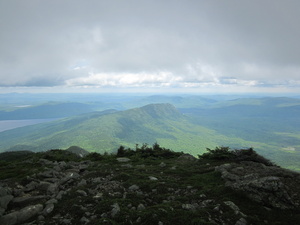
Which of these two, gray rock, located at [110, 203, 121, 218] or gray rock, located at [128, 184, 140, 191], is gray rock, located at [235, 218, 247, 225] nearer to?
gray rock, located at [110, 203, 121, 218]

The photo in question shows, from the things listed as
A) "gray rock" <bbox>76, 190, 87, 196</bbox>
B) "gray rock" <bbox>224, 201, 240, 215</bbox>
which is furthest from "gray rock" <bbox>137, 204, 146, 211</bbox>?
"gray rock" <bbox>224, 201, 240, 215</bbox>

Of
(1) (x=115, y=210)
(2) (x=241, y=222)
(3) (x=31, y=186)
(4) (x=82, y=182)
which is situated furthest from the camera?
(4) (x=82, y=182)

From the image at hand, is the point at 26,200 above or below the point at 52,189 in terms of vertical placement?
above

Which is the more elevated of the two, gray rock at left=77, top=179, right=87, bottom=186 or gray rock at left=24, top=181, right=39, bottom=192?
gray rock at left=24, top=181, right=39, bottom=192

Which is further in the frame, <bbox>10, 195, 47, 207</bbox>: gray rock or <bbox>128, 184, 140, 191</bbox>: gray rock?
<bbox>128, 184, 140, 191</bbox>: gray rock

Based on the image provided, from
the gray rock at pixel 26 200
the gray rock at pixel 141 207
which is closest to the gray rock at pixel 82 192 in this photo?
the gray rock at pixel 26 200

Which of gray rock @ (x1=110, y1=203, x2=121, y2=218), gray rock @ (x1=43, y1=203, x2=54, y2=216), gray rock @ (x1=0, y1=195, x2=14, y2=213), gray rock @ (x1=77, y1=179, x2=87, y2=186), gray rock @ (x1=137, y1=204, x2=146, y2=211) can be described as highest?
gray rock @ (x1=0, y1=195, x2=14, y2=213)

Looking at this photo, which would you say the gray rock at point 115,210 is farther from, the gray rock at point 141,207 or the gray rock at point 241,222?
the gray rock at point 241,222

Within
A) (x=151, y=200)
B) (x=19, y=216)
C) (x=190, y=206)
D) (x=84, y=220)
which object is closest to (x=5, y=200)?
(x=19, y=216)

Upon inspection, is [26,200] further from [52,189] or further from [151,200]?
[151,200]

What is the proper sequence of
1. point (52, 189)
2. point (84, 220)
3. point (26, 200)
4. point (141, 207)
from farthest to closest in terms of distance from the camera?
point (52, 189)
point (26, 200)
point (141, 207)
point (84, 220)

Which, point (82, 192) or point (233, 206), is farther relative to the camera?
point (82, 192)

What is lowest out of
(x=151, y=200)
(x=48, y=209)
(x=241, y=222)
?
(x=151, y=200)

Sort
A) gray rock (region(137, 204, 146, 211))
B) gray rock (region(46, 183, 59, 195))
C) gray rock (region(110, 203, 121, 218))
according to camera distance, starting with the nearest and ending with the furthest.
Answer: gray rock (region(110, 203, 121, 218)) < gray rock (region(137, 204, 146, 211)) < gray rock (region(46, 183, 59, 195))
